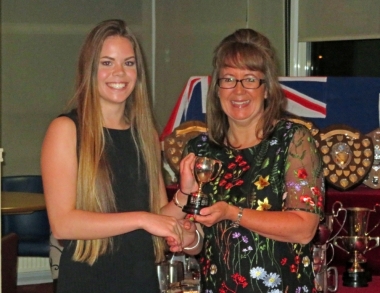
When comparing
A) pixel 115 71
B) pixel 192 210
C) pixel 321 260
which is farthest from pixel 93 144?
pixel 321 260

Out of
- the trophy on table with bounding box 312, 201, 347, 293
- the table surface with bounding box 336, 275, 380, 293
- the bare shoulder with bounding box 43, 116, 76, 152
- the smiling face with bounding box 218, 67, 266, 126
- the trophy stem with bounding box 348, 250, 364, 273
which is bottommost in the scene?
the table surface with bounding box 336, 275, 380, 293

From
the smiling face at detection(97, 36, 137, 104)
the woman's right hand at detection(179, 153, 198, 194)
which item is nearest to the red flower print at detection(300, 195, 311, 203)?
the woman's right hand at detection(179, 153, 198, 194)

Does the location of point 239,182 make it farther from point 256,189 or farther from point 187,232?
point 187,232

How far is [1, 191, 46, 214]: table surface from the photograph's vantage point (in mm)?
4668

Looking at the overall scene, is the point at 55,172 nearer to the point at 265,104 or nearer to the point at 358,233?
the point at 265,104

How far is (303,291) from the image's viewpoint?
2113 millimetres

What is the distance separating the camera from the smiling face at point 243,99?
2135 mm

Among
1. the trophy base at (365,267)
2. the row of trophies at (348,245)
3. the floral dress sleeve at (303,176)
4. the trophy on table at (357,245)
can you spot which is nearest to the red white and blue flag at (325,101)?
the row of trophies at (348,245)

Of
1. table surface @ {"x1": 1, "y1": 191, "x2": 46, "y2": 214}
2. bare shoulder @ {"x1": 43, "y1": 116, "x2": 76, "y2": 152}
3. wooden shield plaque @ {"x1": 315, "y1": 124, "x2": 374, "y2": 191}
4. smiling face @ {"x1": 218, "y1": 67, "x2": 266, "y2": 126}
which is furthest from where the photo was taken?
A: table surface @ {"x1": 1, "y1": 191, "x2": 46, "y2": 214}

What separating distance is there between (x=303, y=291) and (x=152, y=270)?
0.42m

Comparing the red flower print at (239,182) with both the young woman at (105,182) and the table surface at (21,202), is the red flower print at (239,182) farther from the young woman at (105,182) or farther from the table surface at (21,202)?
the table surface at (21,202)

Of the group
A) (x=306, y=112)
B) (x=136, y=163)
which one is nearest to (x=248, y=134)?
(x=136, y=163)

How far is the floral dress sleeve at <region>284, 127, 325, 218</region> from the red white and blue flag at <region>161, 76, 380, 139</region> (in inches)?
68.7

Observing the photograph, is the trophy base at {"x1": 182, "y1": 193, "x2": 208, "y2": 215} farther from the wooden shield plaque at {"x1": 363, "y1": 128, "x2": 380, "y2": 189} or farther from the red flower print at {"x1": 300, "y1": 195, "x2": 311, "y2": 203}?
the wooden shield plaque at {"x1": 363, "y1": 128, "x2": 380, "y2": 189}
